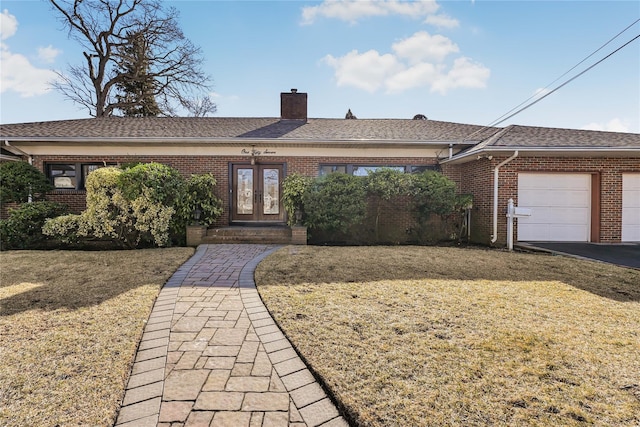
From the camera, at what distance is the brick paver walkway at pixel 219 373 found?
1.76 meters

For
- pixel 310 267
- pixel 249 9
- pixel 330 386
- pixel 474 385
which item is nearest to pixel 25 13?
pixel 249 9

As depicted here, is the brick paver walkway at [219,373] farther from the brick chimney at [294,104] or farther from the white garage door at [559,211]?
the brick chimney at [294,104]

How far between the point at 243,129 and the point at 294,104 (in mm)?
2759

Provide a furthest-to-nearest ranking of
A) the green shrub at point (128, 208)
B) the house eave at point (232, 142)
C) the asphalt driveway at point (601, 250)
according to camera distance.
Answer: the house eave at point (232, 142) < the green shrub at point (128, 208) < the asphalt driveway at point (601, 250)

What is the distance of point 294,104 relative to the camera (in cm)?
1209

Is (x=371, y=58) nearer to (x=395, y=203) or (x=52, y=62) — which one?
(x=395, y=203)

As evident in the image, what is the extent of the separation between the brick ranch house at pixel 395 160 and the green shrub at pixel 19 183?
1.15m

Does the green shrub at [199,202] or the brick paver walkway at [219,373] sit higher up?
the green shrub at [199,202]

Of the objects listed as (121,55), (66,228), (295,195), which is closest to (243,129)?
(295,195)

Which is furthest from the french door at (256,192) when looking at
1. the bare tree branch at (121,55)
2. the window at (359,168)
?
the bare tree branch at (121,55)

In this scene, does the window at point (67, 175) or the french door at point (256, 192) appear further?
the french door at point (256, 192)

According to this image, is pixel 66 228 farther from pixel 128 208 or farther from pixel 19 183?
pixel 19 183

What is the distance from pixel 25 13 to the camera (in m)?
10.2

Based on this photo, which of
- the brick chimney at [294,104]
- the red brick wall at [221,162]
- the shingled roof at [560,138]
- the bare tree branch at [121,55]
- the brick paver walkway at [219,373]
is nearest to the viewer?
the brick paver walkway at [219,373]
